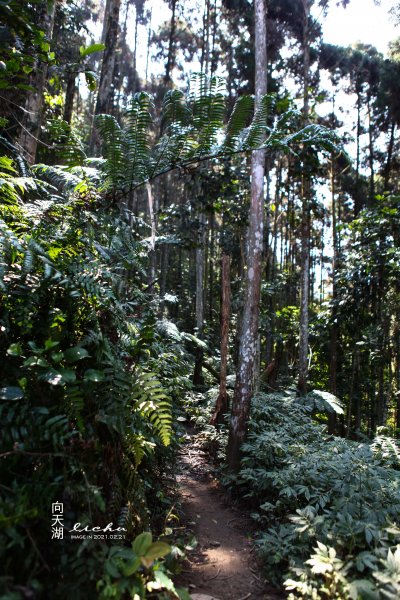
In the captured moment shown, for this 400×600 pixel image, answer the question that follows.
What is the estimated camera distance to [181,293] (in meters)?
21.1

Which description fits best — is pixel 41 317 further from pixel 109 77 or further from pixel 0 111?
pixel 109 77

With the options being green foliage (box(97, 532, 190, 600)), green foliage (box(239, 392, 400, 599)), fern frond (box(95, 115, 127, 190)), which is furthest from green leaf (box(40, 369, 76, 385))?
green foliage (box(239, 392, 400, 599))

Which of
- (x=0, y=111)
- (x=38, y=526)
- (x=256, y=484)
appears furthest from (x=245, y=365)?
(x=0, y=111)

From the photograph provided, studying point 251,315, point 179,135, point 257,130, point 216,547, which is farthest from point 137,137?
point 216,547

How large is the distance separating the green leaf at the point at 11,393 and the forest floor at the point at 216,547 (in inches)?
78.3

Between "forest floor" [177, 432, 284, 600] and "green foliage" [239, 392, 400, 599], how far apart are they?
214 mm

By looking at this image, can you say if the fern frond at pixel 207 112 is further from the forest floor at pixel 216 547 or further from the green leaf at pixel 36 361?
the forest floor at pixel 216 547

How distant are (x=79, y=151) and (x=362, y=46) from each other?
17.1 m

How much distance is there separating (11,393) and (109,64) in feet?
18.9

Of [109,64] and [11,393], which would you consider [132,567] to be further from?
[109,64]

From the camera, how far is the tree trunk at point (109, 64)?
18.2 feet

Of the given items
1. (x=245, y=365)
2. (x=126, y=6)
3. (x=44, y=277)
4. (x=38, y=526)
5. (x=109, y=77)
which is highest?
(x=126, y=6)

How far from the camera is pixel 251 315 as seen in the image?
5.82 meters

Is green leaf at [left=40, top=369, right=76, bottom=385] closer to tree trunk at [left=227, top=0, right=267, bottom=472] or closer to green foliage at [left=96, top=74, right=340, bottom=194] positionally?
green foliage at [left=96, top=74, right=340, bottom=194]
